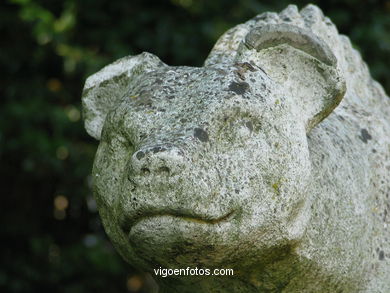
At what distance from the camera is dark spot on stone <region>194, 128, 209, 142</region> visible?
5.12 ft

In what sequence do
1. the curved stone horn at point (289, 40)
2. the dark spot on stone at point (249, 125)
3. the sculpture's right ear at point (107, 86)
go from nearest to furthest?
the dark spot on stone at point (249, 125), the curved stone horn at point (289, 40), the sculpture's right ear at point (107, 86)

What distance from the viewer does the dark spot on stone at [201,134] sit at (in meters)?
1.56

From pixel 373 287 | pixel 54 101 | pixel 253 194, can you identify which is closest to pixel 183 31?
pixel 54 101

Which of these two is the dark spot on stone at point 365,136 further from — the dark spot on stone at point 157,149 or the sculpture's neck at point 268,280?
the dark spot on stone at point 157,149

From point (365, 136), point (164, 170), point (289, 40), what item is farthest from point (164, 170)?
point (365, 136)

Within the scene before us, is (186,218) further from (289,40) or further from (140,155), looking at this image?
(289,40)

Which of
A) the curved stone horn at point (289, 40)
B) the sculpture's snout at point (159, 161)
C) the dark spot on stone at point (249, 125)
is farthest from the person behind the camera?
the curved stone horn at point (289, 40)

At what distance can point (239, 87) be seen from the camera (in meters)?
1.64

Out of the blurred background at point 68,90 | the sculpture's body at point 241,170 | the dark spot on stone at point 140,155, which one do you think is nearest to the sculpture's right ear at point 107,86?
the sculpture's body at point 241,170

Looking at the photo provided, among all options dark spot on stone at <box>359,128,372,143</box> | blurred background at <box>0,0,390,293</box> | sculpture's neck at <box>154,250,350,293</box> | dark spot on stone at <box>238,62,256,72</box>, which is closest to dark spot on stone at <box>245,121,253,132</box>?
dark spot on stone at <box>238,62,256,72</box>

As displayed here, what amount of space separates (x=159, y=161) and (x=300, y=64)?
439 mm

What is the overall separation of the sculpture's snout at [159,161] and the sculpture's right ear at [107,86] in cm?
34

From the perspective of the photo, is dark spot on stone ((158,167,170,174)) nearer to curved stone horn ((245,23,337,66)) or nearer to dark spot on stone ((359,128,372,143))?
curved stone horn ((245,23,337,66))

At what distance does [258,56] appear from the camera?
1746 mm
